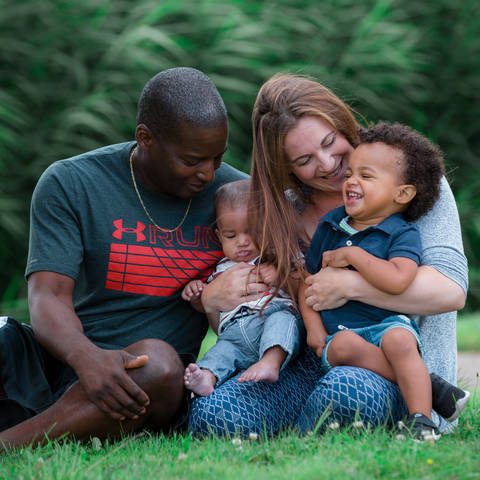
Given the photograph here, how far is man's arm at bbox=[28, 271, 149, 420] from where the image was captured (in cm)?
257

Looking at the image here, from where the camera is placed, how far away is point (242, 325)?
308cm

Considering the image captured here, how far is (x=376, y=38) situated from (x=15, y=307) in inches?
151

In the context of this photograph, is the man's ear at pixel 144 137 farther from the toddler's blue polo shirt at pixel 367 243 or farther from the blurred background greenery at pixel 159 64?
the blurred background greenery at pixel 159 64

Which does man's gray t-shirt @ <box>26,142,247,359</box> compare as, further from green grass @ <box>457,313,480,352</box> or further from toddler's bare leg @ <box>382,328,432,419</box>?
green grass @ <box>457,313,480,352</box>

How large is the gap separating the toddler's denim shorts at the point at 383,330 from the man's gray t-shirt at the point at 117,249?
2.41 feet

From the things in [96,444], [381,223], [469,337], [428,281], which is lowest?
[469,337]

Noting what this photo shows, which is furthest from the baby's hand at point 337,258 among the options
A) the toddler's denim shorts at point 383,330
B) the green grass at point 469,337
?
the green grass at point 469,337

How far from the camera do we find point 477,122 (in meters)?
7.18

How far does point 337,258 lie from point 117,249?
918 mm

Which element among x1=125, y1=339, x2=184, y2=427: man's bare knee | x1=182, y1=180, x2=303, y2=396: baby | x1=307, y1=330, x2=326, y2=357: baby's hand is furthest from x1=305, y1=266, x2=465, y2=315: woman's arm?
x1=125, y1=339, x2=184, y2=427: man's bare knee

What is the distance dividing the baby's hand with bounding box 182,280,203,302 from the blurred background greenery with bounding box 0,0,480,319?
2987 mm

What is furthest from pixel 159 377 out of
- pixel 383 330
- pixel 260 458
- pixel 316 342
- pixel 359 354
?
pixel 383 330

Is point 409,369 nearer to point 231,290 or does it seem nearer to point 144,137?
point 231,290

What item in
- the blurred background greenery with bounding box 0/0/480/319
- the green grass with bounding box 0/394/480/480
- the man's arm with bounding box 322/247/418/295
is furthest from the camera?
the blurred background greenery with bounding box 0/0/480/319
